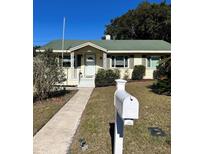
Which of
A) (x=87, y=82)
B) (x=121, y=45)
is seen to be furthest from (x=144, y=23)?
(x=87, y=82)

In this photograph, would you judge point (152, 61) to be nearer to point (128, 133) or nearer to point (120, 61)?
point (120, 61)

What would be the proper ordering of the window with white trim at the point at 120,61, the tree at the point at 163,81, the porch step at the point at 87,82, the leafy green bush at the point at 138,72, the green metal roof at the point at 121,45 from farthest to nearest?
the green metal roof at the point at 121,45, the window with white trim at the point at 120,61, the leafy green bush at the point at 138,72, the porch step at the point at 87,82, the tree at the point at 163,81

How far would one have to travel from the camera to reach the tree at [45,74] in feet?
36.3

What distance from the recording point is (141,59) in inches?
881

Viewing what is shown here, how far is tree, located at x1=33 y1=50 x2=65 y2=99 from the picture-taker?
11.1m

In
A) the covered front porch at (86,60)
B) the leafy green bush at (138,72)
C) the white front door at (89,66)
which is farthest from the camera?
the white front door at (89,66)

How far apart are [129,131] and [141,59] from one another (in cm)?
1673

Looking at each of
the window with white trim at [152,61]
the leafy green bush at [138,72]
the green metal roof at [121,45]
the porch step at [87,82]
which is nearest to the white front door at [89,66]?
the green metal roof at [121,45]

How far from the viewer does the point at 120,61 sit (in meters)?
22.3

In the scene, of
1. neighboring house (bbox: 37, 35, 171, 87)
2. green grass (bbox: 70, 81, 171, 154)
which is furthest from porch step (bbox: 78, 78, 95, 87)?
green grass (bbox: 70, 81, 171, 154)

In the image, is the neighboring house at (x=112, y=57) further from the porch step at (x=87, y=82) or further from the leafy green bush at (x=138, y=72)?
the porch step at (x=87, y=82)

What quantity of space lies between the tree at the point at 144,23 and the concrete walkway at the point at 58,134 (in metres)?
32.2

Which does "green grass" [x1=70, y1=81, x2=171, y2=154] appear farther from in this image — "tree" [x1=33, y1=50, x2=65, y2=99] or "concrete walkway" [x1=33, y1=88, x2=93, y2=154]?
"tree" [x1=33, y1=50, x2=65, y2=99]

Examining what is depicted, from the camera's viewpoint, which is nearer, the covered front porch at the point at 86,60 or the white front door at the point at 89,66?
the covered front porch at the point at 86,60
